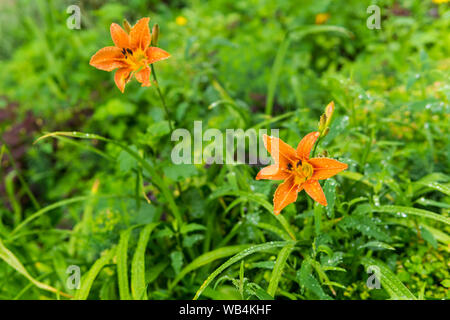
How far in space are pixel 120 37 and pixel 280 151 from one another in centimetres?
65

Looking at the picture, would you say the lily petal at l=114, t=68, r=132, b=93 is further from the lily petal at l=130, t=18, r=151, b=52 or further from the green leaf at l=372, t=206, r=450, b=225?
the green leaf at l=372, t=206, r=450, b=225

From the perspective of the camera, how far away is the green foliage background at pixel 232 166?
4.46ft

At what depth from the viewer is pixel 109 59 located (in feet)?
4.10

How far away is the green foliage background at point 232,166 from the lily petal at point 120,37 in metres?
0.32

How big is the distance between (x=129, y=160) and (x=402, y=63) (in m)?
2.03

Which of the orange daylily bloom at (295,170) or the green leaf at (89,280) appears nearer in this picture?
the orange daylily bloom at (295,170)

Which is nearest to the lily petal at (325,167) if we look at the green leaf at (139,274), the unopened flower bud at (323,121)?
the unopened flower bud at (323,121)

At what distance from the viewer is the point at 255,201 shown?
1.44 m

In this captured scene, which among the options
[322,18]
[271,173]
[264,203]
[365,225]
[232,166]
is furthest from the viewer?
[322,18]

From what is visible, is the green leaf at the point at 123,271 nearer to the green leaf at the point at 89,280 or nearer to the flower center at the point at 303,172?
the green leaf at the point at 89,280

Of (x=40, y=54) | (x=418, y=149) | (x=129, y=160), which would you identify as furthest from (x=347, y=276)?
(x=40, y=54)

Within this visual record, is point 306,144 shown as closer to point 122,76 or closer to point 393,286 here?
point 393,286

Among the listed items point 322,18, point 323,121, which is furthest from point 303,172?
point 322,18
